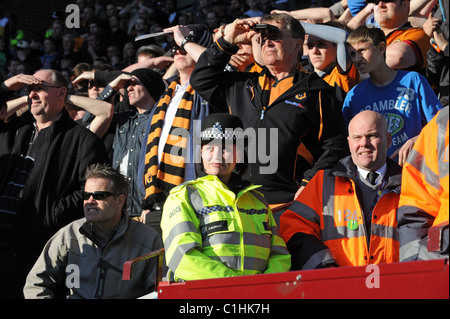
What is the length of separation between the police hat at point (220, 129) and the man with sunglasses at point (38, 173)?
70.1 inches

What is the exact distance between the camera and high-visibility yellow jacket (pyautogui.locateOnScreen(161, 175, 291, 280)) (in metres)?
3.48

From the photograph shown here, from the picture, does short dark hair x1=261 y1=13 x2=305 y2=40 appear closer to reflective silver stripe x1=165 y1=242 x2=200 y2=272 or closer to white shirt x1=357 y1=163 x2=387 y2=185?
white shirt x1=357 y1=163 x2=387 y2=185

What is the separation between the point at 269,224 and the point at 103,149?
224 centimetres

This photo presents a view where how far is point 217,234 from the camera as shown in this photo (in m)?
3.60

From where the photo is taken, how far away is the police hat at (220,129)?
3.87 m

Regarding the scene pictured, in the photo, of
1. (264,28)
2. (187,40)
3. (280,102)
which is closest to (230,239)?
(280,102)

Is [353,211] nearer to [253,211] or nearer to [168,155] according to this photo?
[253,211]

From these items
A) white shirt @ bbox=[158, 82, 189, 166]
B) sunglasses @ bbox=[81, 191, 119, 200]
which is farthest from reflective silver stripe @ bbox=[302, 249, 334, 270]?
white shirt @ bbox=[158, 82, 189, 166]

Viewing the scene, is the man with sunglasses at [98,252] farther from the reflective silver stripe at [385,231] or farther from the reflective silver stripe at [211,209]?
the reflective silver stripe at [385,231]

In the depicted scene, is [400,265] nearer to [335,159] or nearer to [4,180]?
[335,159]

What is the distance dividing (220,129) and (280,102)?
3.09 feet

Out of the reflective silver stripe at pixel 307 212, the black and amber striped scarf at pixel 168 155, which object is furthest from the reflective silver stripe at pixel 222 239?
the black and amber striped scarf at pixel 168 155
